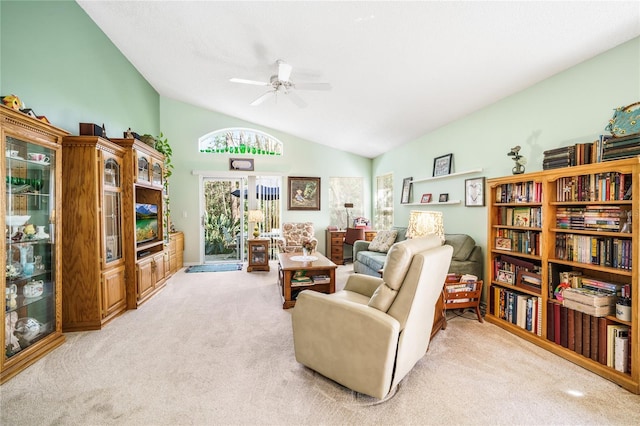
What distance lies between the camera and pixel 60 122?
298 cm

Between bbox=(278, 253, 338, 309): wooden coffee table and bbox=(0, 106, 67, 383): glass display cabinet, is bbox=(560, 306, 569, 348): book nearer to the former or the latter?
bbox=(278, 253, 338, 309): wooden coffee table

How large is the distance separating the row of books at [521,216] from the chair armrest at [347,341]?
191 centimetres

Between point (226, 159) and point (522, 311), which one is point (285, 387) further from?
point (226, 159)

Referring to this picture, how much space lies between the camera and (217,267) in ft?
18.5

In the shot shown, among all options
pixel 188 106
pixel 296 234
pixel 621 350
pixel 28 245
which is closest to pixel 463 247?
pixel 621 350

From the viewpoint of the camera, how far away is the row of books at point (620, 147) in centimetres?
187

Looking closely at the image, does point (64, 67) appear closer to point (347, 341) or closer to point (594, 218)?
point (347, 341)

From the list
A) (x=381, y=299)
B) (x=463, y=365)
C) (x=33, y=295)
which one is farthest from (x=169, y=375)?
(x=463, y=365)

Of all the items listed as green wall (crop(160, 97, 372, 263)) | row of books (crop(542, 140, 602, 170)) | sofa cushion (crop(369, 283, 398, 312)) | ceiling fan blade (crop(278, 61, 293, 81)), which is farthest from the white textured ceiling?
sofa cushion (crop(369, 283, 398, 312))

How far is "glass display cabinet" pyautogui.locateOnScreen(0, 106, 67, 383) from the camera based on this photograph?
2047mm

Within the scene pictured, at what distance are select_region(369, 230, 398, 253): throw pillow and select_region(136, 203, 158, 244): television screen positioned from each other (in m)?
3.55

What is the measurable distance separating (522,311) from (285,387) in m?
2.28

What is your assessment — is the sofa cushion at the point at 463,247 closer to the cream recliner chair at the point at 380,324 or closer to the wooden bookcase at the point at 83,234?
the cream recliner chair at the point at 380,324

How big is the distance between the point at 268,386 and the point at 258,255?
367 cm
